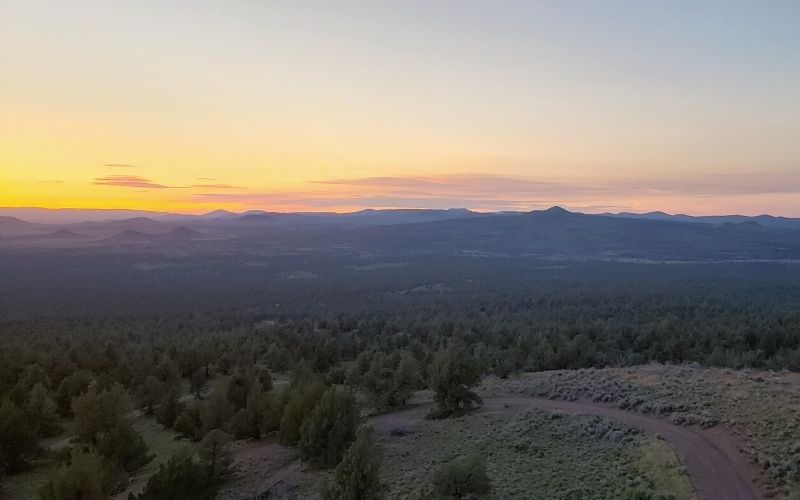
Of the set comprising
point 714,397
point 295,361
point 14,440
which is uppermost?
point 714,397

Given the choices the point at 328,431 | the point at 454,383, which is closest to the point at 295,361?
the point at 454,383

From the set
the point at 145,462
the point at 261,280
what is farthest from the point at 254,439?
the point at 261,280

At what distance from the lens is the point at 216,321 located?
256ft

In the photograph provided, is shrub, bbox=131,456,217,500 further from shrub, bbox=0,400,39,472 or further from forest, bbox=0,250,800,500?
shrub, bbox=0,400,39,472

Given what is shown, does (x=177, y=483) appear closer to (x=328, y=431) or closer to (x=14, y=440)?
(x=328, y=431)

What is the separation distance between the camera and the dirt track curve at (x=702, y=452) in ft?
59.3

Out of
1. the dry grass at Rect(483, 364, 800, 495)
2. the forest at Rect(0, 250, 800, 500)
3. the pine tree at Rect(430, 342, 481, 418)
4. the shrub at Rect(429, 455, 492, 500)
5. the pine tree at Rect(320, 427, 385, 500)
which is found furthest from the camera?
the pine tree at Rect(430, 342, 481, 418)

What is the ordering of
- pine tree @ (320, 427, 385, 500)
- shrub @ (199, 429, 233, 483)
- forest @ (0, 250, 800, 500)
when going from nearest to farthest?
1. pine tree @ (320, 427, 385, 500)
2. shrub @ (199, 429, 233, 483)
3. forest @ (0, 250, 800, 500)

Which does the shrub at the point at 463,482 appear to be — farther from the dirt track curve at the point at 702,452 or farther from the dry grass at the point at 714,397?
the dry grass at the point at 714,397

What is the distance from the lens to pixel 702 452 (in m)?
20.8

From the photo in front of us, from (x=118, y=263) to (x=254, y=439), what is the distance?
561ft

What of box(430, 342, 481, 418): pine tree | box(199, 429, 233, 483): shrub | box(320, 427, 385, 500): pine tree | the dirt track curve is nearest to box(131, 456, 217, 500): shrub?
box(199, 429, 233, 483): shrub

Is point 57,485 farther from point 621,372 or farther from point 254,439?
point 621,372

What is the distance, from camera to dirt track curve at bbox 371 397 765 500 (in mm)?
18062
